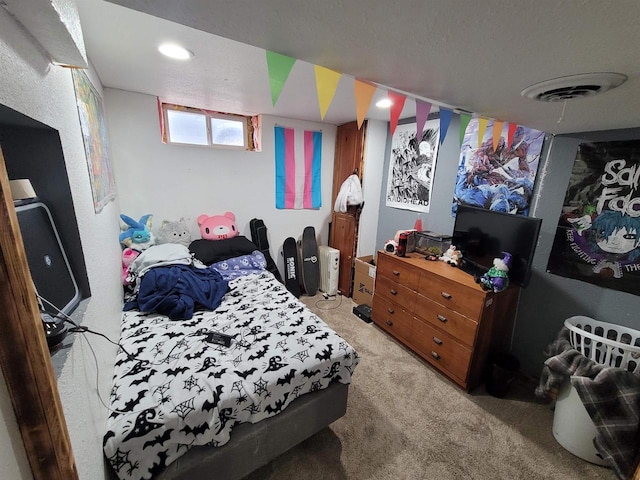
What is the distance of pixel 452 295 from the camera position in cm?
195

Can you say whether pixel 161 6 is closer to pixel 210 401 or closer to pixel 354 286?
pixel 210 401

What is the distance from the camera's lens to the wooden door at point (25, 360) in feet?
1.32

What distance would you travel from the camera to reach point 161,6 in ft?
1.97

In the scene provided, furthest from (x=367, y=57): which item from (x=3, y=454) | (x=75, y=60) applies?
(x=3, y=454)

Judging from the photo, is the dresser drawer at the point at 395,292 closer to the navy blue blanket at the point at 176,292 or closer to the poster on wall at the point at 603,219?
the poster on wall at the point at 603,219

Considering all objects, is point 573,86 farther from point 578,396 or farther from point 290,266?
point 290,266

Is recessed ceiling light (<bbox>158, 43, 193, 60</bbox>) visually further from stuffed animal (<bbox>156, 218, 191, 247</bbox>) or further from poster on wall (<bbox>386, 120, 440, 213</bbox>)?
poster on wall (<bbox>386, 120, 440, 213</bbox>)

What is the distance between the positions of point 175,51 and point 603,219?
2773 millimetres

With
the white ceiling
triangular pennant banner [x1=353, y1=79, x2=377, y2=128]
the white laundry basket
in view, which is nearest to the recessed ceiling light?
the white ceiling

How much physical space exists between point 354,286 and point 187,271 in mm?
1936

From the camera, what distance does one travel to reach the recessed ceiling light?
55.3 inches

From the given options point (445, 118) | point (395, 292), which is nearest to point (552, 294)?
point (395, 292)

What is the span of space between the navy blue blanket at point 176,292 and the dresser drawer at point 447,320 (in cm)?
164

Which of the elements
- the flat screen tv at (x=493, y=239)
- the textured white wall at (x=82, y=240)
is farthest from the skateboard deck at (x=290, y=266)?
the textured white wall at (x=82, y=240)
